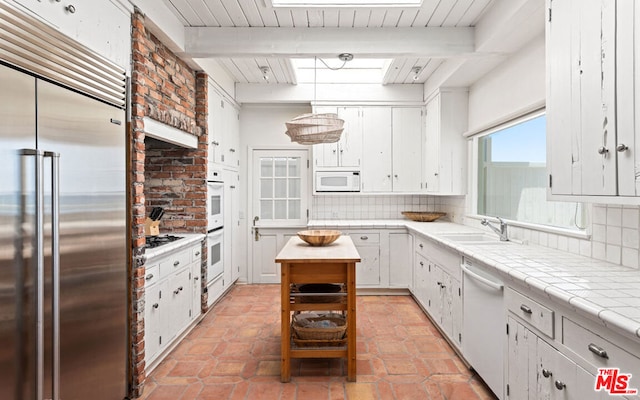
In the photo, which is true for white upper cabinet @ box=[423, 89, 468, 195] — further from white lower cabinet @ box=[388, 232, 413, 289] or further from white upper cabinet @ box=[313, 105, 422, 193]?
white lower cabinet @ box=[388, 232, 413, 289]

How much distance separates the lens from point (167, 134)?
299cm

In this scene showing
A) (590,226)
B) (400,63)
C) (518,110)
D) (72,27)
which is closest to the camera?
(72,27)

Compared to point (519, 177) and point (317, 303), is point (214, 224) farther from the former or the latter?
point (519, 177)

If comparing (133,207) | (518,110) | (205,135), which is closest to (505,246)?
(518,110)

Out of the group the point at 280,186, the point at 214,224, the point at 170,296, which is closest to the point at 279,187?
the point at 280,186

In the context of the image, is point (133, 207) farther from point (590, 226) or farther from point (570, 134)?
point (590, 226)

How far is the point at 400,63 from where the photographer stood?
161 inches

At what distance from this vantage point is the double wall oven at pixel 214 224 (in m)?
3.86

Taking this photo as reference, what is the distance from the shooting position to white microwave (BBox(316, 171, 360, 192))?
4930 millimetres

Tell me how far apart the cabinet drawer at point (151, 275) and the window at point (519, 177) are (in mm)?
2883

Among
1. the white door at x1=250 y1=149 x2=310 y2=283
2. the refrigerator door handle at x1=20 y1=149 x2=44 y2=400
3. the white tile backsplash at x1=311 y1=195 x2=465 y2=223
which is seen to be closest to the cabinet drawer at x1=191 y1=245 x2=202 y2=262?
the white door at x1=250 y1=149 x2=310 y2=283

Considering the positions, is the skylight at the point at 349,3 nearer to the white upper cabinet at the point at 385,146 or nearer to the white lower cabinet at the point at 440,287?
the white lower cabinet at the point at 440,287

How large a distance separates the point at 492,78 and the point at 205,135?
10.0 ft

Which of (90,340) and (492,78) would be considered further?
(492,78)
